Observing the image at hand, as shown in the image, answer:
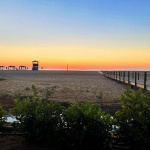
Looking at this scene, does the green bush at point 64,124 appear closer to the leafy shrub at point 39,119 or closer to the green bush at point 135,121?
the leafy shrub at point 39,119

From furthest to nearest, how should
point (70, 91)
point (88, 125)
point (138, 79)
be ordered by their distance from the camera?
point (138, 79) < point (70, 91) < point (88, 125)

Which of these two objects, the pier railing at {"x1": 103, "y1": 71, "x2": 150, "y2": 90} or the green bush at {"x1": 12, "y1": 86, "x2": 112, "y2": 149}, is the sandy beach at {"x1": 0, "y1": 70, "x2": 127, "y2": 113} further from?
the green bush at {"x1": 12, "y1": 86, "x2": 112, "y2": 149}

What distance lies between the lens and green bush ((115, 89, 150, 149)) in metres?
4.57

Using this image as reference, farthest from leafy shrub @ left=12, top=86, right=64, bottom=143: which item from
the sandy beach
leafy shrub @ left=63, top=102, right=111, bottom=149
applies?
the sandy beach

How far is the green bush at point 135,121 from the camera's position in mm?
4574

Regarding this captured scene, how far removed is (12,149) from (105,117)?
142cm

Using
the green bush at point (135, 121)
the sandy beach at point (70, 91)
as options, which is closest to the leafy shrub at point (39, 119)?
the green bush at point (135, 121)

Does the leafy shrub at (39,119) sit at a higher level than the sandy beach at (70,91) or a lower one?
higher

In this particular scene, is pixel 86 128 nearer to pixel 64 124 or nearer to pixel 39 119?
pixel 64 124

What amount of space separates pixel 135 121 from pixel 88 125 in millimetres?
643

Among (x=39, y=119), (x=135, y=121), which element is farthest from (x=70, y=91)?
(x=135, y=121)

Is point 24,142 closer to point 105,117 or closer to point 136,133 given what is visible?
point 105,117

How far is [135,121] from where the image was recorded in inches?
184

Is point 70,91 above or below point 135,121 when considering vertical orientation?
below
